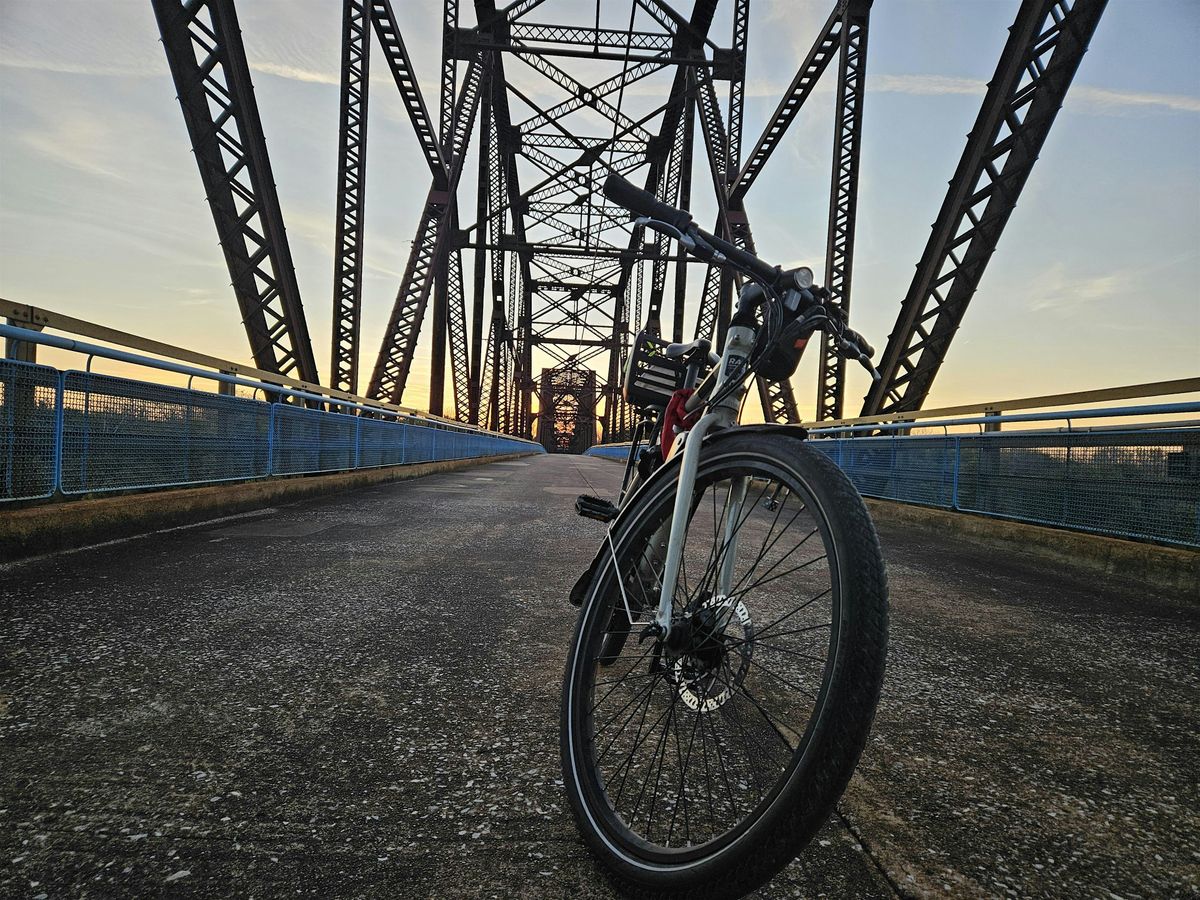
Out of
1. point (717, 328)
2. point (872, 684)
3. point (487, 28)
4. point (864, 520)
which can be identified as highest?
point (487, 28)

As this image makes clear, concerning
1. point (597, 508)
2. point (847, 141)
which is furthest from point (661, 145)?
point (597, 508)

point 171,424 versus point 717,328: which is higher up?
point 717,328

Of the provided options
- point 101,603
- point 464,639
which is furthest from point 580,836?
point 101,603

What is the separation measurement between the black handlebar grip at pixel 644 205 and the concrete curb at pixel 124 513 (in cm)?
420

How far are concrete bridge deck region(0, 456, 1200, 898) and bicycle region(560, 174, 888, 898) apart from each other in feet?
0.60

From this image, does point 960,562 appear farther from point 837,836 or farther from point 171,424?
point 171,424

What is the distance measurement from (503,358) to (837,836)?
144 feet

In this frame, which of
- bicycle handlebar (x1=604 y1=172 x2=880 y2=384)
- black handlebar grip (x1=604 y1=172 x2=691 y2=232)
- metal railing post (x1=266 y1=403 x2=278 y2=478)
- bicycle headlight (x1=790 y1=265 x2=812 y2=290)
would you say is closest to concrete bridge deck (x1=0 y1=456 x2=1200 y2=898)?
bicycle handlebar (x1=604 y1=172 x2=880 y2=384)

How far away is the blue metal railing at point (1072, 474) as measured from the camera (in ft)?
14.2

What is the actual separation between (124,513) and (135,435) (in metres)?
0.66

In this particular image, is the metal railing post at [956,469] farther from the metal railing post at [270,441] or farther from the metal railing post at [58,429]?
the metal railing post at [58,429]

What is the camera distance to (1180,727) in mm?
2047

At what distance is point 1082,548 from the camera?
16.1 ft

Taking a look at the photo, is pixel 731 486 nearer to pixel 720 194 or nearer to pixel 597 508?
pixel 597 508
